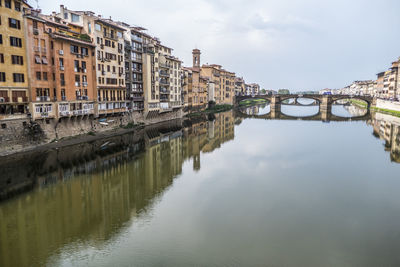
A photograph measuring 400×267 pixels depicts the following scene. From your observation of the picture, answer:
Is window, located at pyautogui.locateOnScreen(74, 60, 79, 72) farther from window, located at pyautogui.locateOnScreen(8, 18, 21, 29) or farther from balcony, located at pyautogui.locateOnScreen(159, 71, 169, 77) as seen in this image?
balcony, located at pyautogui.locateOnScreen(159, 71, 169, 77)

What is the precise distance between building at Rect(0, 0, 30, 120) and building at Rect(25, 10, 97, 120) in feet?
2.17

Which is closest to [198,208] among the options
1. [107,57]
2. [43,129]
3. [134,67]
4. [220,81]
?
[43,129]

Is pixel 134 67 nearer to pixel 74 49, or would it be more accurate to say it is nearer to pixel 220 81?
pixel 74 49

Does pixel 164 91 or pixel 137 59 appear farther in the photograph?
pixel 164 91

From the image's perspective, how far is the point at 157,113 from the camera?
60875 millimetres

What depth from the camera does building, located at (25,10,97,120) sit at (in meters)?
33.0

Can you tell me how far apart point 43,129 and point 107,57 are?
648 inches

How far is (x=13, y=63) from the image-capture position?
102ft

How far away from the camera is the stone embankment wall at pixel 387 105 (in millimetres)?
79381

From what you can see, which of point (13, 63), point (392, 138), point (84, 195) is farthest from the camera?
point (392, 138)

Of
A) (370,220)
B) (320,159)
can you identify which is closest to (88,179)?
(370,220)

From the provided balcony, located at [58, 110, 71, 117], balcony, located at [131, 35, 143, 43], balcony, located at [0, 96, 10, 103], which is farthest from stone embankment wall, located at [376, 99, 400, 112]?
balcony, located at [0, 96, 10, 103]

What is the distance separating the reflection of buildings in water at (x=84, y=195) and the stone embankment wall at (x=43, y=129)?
114 inches

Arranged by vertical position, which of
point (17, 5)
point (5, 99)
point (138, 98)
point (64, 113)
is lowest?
point (64, 113)
